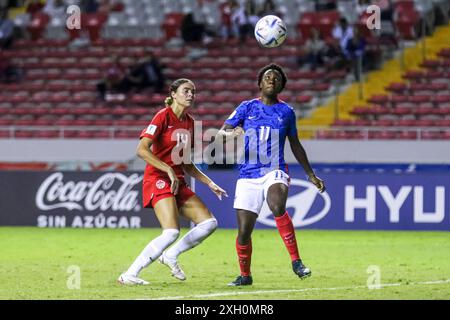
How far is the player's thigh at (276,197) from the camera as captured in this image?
12.0 metres

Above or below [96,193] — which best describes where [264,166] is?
above

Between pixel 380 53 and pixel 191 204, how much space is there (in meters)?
16.8

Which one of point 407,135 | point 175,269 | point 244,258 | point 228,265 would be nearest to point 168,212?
point 175,269

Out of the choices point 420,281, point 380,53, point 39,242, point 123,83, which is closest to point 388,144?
point 380,53

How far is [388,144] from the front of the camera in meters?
25.0

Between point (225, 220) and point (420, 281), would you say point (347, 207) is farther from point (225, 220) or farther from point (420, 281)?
point (420, 281)

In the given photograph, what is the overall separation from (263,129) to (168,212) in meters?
1.29

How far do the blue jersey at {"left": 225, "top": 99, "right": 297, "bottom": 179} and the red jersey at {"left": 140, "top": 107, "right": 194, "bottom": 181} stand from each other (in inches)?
18.7

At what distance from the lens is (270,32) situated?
14.4m

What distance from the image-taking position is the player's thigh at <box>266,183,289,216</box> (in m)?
12.0

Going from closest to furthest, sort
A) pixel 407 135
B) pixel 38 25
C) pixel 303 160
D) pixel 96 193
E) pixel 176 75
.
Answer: pixel 303 160
pixel 96 193
pixel 407 135
pixel 176 75
pixel 38 25

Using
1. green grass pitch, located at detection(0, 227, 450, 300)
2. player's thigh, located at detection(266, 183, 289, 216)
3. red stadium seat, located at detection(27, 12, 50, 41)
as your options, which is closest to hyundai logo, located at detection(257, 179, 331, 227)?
green grass pitch, located at detection(0, 227, 450, 300)

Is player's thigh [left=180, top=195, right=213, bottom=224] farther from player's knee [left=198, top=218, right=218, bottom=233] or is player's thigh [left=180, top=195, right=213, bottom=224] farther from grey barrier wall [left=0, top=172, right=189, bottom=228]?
grey barrier wall [left=0, top=172, right=189, bottom=228]

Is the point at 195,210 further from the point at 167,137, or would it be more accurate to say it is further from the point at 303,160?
the point at 303,160
